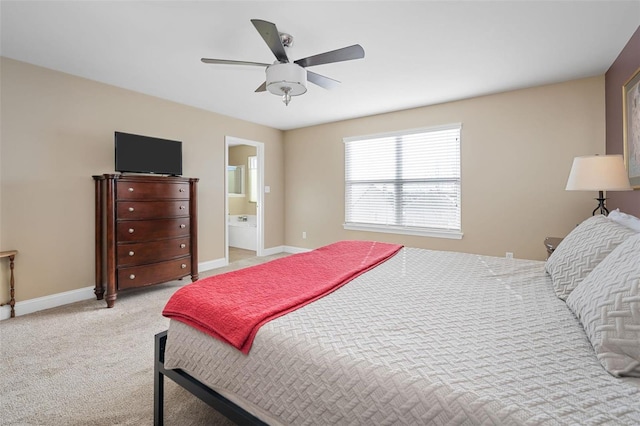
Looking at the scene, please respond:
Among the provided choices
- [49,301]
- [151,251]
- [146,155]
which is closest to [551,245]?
[151,251]

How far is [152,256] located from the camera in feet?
11.5

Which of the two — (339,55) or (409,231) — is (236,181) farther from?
(339,55)

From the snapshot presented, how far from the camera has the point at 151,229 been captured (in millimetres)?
3506

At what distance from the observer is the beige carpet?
161cm

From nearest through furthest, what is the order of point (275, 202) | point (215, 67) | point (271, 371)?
point (271, 371)
point (215, 67)
point (275, 202)

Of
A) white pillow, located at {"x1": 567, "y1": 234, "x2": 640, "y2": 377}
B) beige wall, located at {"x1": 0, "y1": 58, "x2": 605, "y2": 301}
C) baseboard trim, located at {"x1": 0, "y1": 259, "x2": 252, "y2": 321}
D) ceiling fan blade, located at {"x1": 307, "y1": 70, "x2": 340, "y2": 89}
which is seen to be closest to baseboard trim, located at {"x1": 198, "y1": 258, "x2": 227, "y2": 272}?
beige wall, located at {"x1": 0, "y1": 58, "x2": 605, "y2": 301}

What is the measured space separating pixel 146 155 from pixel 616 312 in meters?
4.13

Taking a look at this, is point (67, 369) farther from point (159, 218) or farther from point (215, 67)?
point (215, 67)

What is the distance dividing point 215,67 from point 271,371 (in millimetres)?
3006

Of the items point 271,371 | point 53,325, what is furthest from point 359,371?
point 53,325

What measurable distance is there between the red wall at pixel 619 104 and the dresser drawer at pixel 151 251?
15.0ft

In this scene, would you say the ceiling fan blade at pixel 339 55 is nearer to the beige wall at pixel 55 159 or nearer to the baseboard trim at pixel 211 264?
the beige wall at pixel 55 159

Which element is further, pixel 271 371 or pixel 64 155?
pixel 64 155

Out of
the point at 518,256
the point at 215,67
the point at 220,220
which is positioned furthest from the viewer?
the point at 220,220
